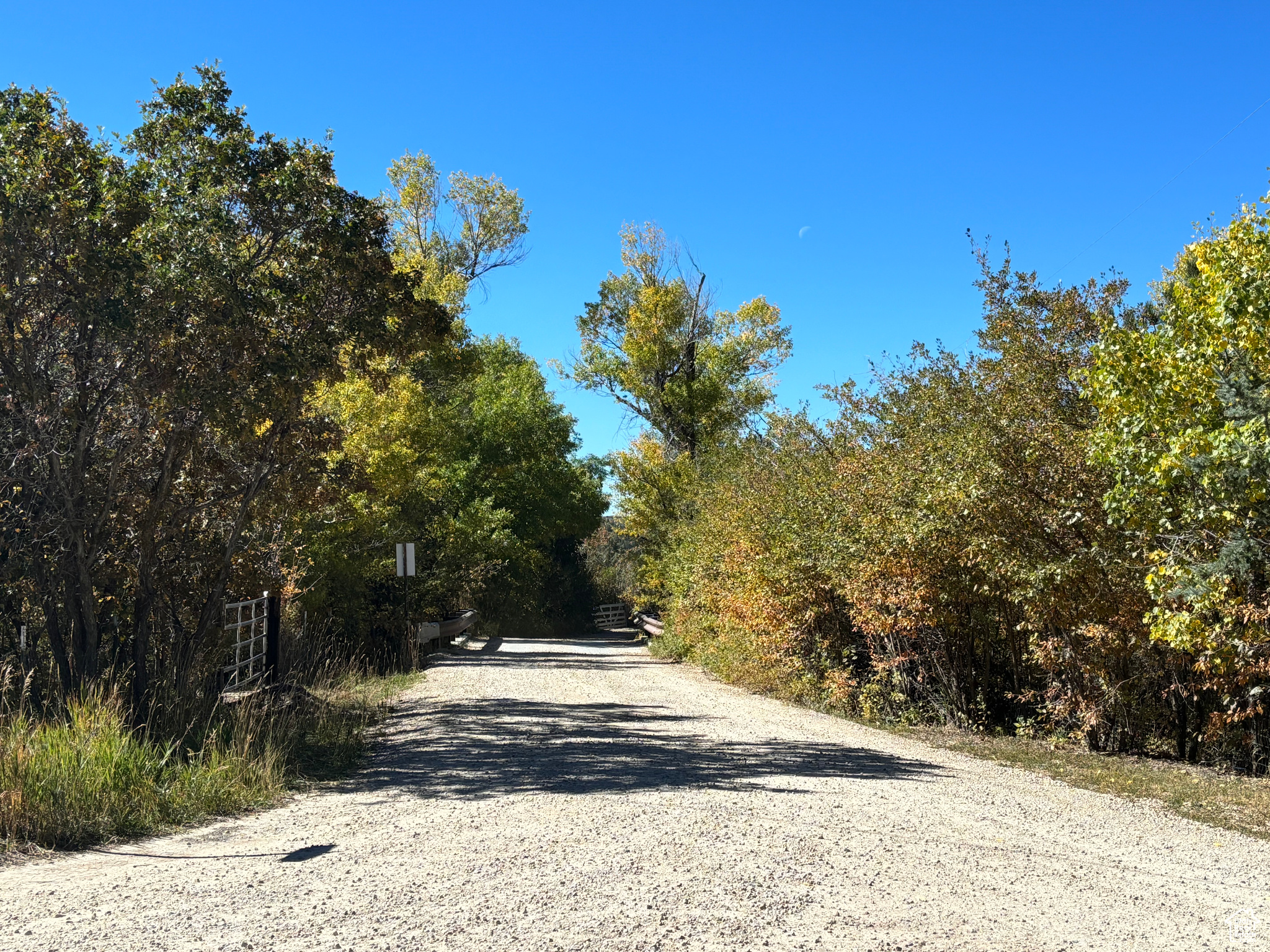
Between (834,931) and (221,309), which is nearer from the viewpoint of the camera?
(834,931)

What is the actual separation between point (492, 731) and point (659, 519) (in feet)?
66.6

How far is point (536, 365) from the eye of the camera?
48.1m

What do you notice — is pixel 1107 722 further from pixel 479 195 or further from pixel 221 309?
pixel 479 195

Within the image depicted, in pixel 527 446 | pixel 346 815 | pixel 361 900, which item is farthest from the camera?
pixel 527 446

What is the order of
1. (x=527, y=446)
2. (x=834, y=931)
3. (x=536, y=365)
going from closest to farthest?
(x=834, y=931) → (x=527, y=446) → (x=536, y=365)

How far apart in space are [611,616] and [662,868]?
1810 inches

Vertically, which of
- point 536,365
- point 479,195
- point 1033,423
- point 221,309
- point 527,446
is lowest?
point 1033,423

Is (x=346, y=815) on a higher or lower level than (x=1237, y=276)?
lower

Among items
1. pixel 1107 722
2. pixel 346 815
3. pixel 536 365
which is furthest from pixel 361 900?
pixel 536 365

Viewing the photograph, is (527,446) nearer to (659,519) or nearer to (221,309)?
(659,519)

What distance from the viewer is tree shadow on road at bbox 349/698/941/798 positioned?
809 centimetres

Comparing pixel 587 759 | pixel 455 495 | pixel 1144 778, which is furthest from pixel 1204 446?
pixel 455 495

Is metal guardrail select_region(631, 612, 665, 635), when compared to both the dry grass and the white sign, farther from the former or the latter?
the dry grass

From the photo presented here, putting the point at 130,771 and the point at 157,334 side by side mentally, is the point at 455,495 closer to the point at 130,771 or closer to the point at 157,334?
the point at 157,334
